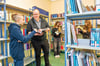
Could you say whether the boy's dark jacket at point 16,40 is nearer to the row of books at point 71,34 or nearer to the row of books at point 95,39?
the row of books at point 71,34

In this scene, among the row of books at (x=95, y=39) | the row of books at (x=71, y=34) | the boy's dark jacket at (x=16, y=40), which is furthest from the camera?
the boy's dark jacket at (x=16, y=40)

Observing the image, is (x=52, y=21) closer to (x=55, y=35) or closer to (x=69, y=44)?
(x=55, y=35)

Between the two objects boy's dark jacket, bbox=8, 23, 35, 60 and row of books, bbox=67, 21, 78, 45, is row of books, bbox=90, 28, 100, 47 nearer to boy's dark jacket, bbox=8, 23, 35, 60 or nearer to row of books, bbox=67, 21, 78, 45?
row of books, bbox=67, 21, 78, 45

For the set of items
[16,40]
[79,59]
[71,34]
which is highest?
[71,34]

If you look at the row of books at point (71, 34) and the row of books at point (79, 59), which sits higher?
the row of books at point (71, 34)

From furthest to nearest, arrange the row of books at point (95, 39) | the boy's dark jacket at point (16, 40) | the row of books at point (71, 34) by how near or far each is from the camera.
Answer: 1. the boy's dark jacket at point (16, 40)
2. the row of books at point (71, 34)
3. the row of books at point (95, 39)

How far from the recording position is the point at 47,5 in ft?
14.9

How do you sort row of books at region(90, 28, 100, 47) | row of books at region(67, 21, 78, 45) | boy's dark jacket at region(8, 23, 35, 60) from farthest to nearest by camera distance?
boy's dark jacket at region(8, 23, 35, 60)
row of books at region(67, 21, 78, 45)
row of books at region(90, 28, 100, 47)

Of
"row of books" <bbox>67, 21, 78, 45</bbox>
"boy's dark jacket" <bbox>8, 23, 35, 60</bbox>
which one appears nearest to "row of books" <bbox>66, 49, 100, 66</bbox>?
"row of books" <bbox>67, 21, 78, 45</bbox>

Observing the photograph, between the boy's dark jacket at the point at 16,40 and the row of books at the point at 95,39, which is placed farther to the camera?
the boy's dark jacket at the point at 16,40

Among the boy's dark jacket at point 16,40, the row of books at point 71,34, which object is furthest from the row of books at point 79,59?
the boy's dark jacket at point 16,40

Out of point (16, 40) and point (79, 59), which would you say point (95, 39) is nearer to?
point (79, 59)

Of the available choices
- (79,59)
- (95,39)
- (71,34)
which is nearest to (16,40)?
(71,34)

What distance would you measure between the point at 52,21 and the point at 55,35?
4.00ft
